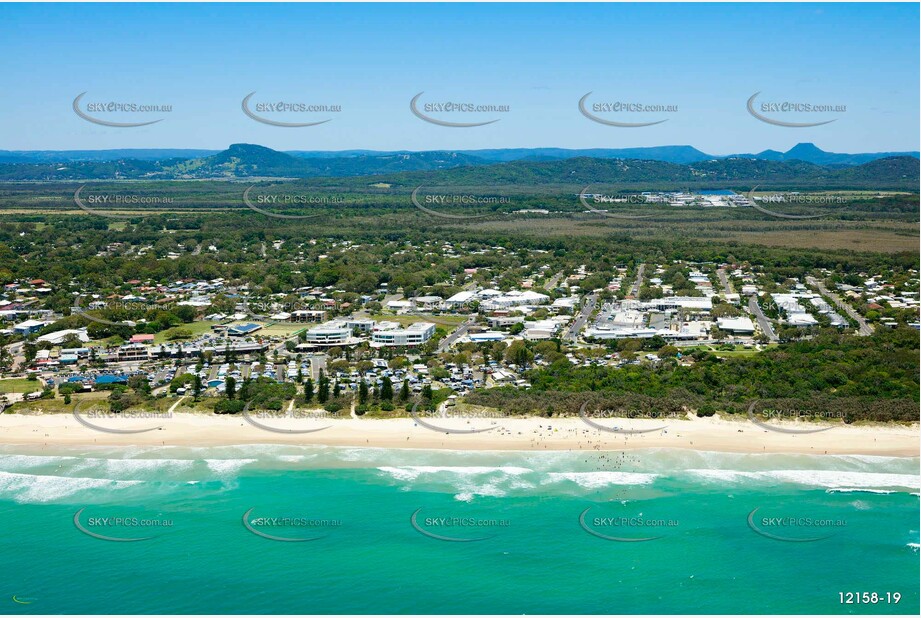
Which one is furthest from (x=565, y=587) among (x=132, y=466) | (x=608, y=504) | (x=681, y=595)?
(x=132, y=466)

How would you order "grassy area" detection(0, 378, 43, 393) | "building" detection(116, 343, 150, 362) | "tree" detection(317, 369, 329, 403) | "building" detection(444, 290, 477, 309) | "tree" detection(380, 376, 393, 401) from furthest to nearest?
"building" detection(444, 290, 477, 309) < "building" detection(116, 343, 150, 362) < "grassy area" detection(0, 378, 43, 393) < "tree" detection(380, 376, 393, 401) < "tree" detection(317, 369, 329, 403)

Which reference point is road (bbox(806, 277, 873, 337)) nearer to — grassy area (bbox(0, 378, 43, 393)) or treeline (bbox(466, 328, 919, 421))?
treeline (bbox(466, 328, 919, 421))

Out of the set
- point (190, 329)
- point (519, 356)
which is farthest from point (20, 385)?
point (519, 356)

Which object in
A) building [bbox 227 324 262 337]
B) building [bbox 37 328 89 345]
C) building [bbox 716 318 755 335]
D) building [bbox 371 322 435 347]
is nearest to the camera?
building [bbox 371 322 435 347]

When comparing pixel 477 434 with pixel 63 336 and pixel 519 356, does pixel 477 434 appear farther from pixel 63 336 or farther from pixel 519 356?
pixel 63 336

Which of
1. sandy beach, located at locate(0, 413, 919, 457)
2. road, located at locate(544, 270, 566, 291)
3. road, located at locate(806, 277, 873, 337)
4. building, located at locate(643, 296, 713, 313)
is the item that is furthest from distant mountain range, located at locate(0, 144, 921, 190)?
sandy beach, located at locate(0, 413, 919, 457)

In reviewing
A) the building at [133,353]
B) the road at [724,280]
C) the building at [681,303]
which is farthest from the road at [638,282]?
the building at [133,353]
